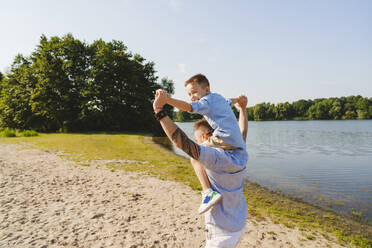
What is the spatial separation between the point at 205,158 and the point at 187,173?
1003cm

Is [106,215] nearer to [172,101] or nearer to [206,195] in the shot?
[206,195]

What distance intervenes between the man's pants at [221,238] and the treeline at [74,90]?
4095 cm

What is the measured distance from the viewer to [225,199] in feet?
6.53

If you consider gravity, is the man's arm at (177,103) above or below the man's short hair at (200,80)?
below

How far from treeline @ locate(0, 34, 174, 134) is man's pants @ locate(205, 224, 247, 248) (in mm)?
40946

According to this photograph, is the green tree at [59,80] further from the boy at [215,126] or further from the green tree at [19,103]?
the boy at [215,126]

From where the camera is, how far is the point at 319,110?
108 m

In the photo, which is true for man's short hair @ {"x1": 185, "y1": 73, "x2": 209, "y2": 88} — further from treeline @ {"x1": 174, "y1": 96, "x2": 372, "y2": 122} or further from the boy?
treeline @ {"x1": 174, "y1": 96, "x2": 372, "y2": 122}

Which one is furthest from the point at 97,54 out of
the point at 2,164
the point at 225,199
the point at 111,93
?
the point at 225,199

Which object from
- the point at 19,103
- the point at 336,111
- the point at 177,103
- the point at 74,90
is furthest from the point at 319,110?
the point at 177,103

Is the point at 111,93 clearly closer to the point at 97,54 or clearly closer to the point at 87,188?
the point at 97,54

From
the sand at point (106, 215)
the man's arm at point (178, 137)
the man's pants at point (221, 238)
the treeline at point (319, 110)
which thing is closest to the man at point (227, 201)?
the man's pants at point (221, 238)

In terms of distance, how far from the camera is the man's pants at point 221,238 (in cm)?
196

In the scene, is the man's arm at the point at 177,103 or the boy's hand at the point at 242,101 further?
the boy's hand at the point at 242,101
